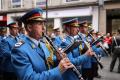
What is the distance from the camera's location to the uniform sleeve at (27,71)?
3.31 metres

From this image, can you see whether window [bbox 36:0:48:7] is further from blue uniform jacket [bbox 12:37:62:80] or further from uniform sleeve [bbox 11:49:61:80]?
uniform sleeve [bbox 11:49:61:80]

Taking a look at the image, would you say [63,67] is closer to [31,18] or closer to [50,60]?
[50,60]

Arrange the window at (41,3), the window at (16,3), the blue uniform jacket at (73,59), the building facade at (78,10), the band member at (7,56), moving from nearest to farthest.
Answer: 1. the blue uniform jacket at (73,59)
2. the band member at (7,56)
3. the building facade at (78,10)
4. the window at (41,3)
5. the window at (16,3)

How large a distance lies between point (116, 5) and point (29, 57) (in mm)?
20869

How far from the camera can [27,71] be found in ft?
10.9

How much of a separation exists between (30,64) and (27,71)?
0.11m

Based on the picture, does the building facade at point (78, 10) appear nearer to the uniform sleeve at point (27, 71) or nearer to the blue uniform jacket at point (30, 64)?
the blue uniform jacket at point (30, 64)

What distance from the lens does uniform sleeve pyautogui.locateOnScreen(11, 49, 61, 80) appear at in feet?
10.9

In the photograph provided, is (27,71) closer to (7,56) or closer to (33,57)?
(33,57)

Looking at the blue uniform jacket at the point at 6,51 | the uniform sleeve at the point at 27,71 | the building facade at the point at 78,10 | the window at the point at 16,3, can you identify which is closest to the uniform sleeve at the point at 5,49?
the blue uniform jacket at the point at 6,51

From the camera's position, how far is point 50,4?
27391 mm

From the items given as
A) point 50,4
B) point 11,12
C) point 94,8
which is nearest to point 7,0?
point 11,12

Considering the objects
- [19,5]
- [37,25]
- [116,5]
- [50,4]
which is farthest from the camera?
[19,5]

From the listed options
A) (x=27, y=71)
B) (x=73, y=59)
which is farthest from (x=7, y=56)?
(x=27, y=71)
